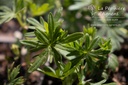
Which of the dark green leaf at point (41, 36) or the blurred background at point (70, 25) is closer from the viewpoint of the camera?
the dark green leaf at point (41, 36)

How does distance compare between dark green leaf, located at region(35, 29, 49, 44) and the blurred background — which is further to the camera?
the blurred background

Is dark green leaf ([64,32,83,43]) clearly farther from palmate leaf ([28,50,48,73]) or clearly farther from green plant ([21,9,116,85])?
palmate leaf ([28,50,48,73])

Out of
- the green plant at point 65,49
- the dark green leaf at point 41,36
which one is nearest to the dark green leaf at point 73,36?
the green plant at point 65,49

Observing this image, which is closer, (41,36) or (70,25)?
(41,36)

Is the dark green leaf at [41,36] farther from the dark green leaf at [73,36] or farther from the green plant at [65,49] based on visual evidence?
the dark green leaf at [73,36]

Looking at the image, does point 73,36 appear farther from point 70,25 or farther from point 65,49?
point 70,25

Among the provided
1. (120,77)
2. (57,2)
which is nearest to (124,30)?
(120,77)

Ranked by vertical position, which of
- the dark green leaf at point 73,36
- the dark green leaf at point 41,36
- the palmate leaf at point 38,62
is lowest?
the palmate leaf at point 38,62

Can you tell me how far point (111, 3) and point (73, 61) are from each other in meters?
1.18

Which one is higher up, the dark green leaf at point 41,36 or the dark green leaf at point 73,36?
the dark green leaf at point 41,36

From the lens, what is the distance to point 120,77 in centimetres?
178

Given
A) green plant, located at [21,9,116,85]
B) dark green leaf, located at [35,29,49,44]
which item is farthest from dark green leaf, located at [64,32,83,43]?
dark green leaf, located at [35,29,49,44]

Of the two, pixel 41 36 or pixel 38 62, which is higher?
pixel 41 36

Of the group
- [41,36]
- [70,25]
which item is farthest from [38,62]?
[70,25]
